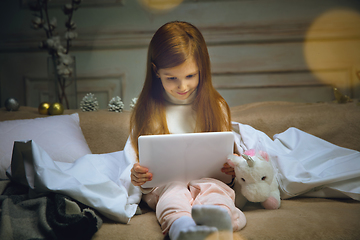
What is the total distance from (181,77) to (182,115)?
174 mm

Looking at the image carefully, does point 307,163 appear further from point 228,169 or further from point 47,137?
point 47,137

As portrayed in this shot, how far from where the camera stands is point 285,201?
963mm

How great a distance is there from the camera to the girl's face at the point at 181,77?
0.94m

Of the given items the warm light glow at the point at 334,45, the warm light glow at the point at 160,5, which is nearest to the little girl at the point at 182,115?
the warm light glow at the point at 160,5

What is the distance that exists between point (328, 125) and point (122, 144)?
3.15 feet

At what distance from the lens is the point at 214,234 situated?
568 mm

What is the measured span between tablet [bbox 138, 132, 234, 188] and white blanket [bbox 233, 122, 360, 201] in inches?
9.0

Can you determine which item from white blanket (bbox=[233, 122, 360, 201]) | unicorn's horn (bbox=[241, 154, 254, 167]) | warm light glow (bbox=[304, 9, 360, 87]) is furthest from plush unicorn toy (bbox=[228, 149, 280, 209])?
warm light glow (bbox=[304, 9, 360, 87])

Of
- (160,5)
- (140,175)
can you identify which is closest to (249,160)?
(140,175)

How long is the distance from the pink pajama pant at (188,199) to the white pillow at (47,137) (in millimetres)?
403

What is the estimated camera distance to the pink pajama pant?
0.71 meters

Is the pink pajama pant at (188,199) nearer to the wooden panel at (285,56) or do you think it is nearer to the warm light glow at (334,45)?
the wooden panel at (285,56)

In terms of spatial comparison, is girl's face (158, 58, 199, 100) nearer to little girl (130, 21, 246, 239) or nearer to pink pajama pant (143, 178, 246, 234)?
little girl (130, 21, 246, 239)

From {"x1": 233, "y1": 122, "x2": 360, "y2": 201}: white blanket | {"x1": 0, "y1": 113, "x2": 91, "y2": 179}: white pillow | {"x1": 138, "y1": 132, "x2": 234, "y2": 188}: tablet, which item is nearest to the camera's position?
{"x1": 138, "y1": 132, "x2": 234, "y2": 188}: tablet
